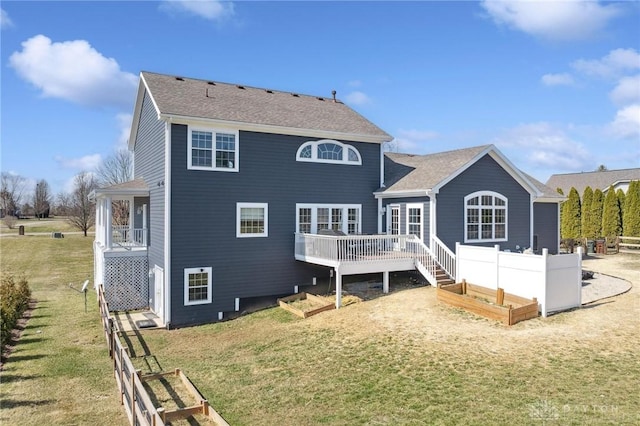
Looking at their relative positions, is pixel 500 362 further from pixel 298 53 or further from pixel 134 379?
pixel 298 53

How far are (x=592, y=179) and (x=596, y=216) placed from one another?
15.9 metres

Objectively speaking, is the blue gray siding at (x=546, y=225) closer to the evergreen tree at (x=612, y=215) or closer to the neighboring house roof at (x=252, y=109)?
the neighboring house roof at (x=252, y=109)

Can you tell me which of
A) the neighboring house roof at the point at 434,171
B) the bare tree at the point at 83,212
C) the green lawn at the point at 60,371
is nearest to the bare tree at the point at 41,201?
the bare tree at the point at 83,212

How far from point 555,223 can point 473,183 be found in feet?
28.0

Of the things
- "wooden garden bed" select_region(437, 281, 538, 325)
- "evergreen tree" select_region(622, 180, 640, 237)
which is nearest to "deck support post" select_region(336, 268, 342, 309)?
"wooden garden bed" select_region(437, 281, 538, 325)

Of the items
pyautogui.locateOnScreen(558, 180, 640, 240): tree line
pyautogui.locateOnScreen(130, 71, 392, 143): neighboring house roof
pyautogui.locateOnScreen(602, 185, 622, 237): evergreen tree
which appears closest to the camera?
pyautogui.locateOnScreen(130, 71, 392, 143): neighboring house roof

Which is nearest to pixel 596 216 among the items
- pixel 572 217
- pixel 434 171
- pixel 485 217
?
pixel 572 217

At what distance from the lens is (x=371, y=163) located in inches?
727

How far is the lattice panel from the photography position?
16.7 meters

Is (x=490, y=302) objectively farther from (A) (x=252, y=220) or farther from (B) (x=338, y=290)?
(A) (x=252, y=220)

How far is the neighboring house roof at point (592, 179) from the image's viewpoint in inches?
1656

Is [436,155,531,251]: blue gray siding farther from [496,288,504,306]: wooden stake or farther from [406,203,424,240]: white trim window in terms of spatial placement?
[496,288,504,306]: wooden stake

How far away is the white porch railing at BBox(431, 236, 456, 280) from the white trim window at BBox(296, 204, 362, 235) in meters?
3.59

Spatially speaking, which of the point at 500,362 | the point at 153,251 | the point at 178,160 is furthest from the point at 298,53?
the point at 500,362
